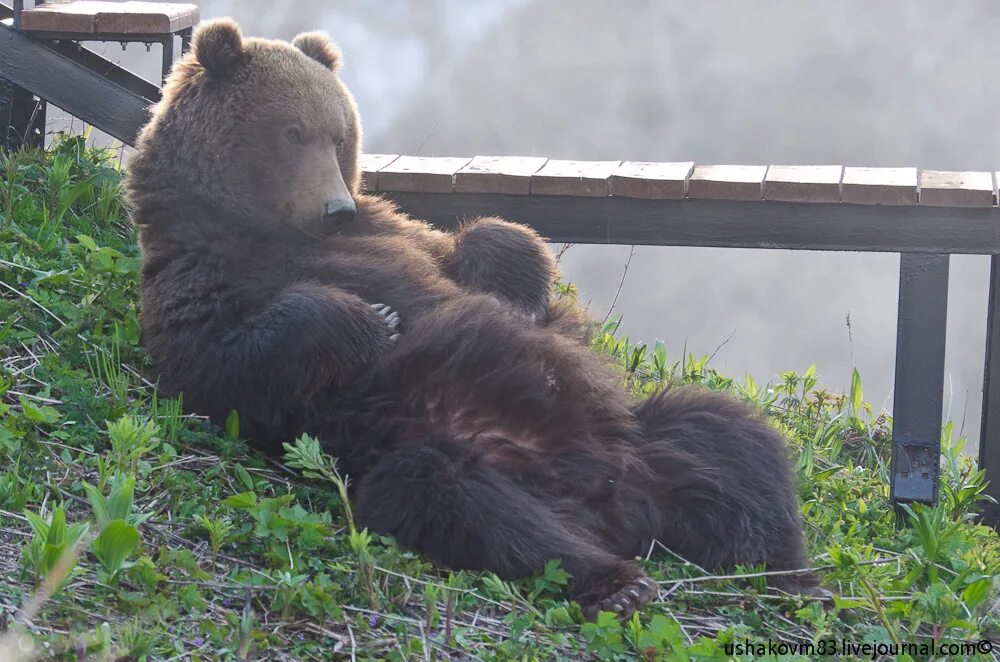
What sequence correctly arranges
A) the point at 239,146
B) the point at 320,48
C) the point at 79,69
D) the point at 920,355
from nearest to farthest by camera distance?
the point at 239,146 < the point at 320,48 < the point at 920,355 < the point at 79,69

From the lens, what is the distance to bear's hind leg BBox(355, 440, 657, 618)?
2967mm

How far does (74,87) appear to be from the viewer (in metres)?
5.14

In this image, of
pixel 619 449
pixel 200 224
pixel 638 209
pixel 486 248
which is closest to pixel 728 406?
pixel 619 449

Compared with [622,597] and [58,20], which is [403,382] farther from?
[58,20]

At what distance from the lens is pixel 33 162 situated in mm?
5008

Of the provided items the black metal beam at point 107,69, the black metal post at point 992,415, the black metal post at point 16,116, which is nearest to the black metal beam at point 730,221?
the black metal post at point 992,415

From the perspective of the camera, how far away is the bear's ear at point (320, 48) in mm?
4315

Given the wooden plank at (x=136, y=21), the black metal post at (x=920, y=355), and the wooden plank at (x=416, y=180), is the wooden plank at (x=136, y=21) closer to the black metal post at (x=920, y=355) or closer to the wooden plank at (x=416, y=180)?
the wooden plank at (x=416, y=180)

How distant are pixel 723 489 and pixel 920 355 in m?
1.63

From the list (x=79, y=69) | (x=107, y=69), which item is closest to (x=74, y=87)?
(x=79, y=69)

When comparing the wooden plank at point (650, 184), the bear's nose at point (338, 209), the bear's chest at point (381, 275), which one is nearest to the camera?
the bear's chest at point (381, 275)

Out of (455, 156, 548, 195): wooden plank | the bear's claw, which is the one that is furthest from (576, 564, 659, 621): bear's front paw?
(455, 156, 548, 195): wooden plank

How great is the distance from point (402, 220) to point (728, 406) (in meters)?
1.39

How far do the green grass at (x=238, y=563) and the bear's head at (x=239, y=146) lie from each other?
0.57 metres
